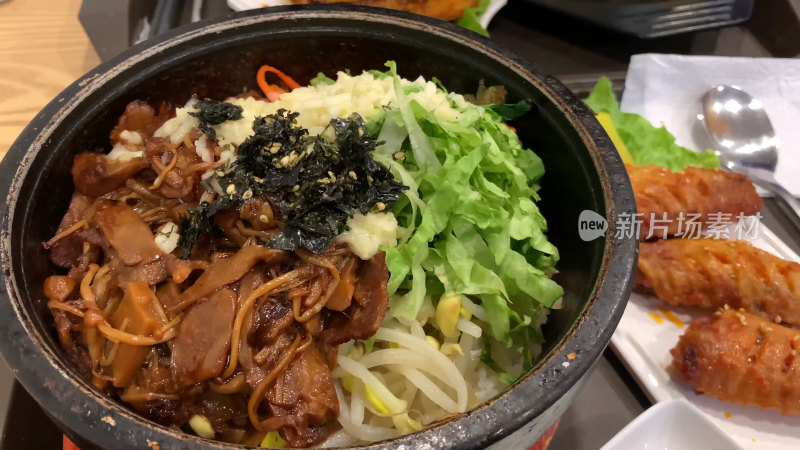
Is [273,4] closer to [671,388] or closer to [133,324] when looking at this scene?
[133,324]

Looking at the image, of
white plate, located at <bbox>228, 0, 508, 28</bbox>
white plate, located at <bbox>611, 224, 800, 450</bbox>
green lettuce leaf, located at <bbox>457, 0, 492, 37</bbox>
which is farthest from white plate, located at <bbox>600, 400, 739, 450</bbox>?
white plate, located at <bbox>228, 0, 508, 28</bbox>

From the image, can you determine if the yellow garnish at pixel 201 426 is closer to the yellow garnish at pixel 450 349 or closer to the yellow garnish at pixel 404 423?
the yellow garnish at pixel 404 423

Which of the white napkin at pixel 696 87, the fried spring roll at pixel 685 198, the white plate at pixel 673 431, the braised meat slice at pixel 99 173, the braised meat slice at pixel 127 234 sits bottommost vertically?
the white plate at pixel 673 431

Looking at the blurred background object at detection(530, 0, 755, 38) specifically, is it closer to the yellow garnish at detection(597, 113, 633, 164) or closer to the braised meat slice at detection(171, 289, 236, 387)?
the yellow garnish at detection(597, 113, 633, 164)

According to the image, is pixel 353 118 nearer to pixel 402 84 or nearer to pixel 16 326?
pixel 402 84

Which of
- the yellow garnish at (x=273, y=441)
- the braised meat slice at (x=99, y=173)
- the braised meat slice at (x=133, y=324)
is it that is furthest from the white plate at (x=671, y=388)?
the braised meat slice at (x=99, y=173)
